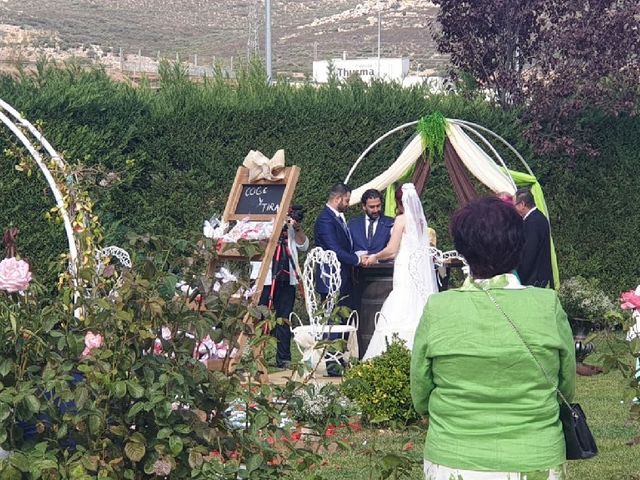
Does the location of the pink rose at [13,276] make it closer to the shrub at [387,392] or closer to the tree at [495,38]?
the shrub at [387,392]

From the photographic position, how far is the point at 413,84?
15219 millimetres

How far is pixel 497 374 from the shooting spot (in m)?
3.60

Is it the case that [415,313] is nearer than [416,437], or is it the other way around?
[416,437]

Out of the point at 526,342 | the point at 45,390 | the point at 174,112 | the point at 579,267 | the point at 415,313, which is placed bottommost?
the point at 579,267

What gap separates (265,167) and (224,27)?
63.9 m

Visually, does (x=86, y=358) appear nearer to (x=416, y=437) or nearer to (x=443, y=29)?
(x=416, y=437)

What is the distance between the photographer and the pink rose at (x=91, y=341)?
4109 mm

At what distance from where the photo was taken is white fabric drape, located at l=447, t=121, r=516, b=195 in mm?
12328

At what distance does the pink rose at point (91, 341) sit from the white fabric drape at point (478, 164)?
8447mm

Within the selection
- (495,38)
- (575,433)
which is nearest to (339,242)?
(495,38)

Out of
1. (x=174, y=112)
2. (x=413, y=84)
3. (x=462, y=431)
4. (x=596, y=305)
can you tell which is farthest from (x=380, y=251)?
(x=462, y=431)

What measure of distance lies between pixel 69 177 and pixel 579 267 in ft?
25.9

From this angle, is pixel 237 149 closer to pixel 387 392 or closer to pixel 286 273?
pixel 286 273

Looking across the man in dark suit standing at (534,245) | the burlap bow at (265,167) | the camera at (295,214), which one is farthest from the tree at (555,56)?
the burlap bow at (265,167)
